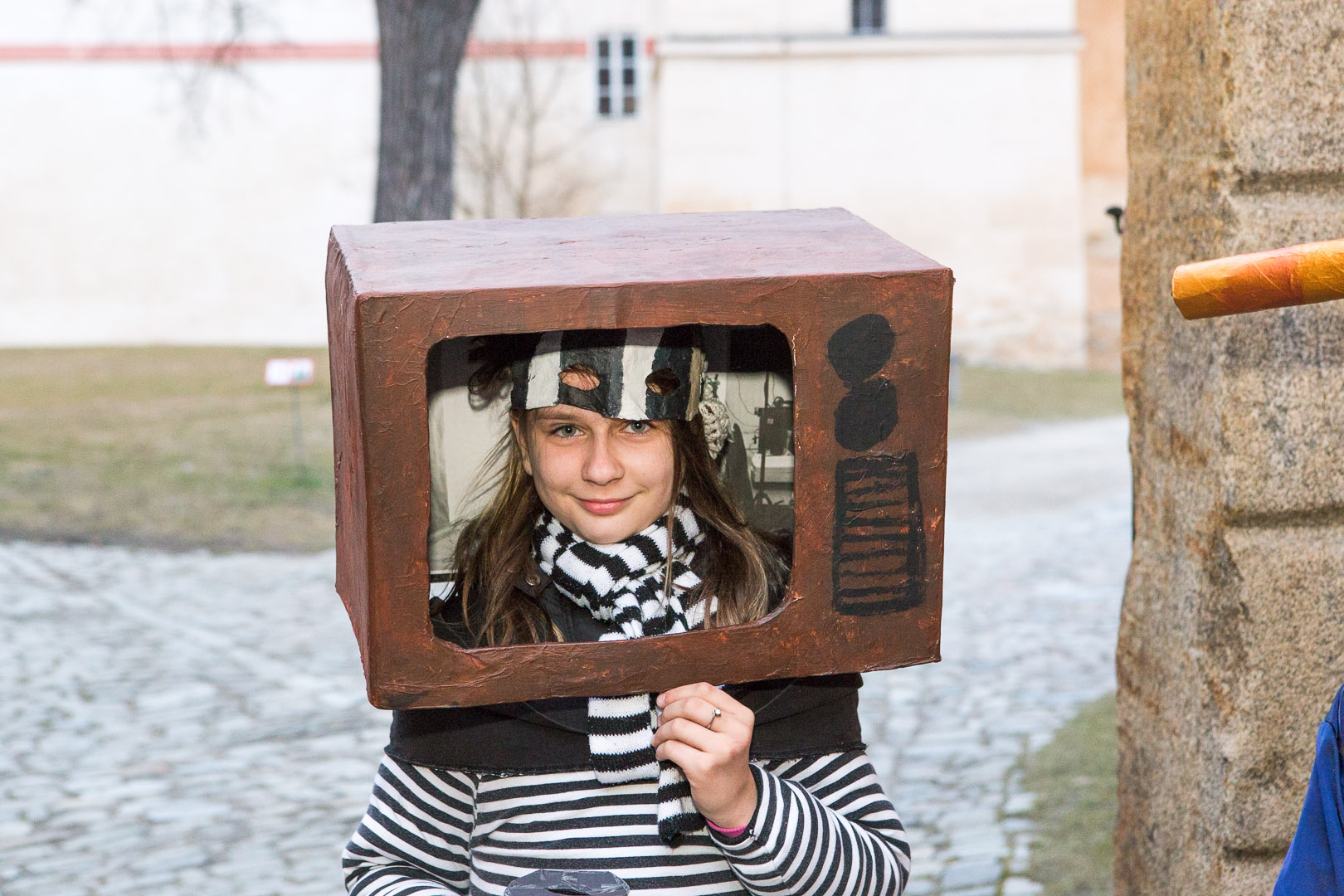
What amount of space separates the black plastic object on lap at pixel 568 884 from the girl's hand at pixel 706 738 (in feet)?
0.46

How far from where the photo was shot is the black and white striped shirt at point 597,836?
1.74 m

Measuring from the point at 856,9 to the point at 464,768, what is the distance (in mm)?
19240

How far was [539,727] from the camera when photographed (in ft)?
5.90

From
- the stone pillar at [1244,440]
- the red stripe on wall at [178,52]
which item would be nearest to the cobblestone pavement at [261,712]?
the stone pillar at [1244,440]

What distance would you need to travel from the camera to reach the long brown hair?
176cm

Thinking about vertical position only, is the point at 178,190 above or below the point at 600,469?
below

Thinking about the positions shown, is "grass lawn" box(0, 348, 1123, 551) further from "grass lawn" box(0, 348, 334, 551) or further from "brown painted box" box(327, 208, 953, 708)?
"brown painted box" box(327, 208, 953, 708)

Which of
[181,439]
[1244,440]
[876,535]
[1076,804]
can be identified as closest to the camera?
[876,535]

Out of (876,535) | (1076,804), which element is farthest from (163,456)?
(876,535)

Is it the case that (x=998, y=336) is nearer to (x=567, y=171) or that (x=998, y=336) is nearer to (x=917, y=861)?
(x=567, y=171)

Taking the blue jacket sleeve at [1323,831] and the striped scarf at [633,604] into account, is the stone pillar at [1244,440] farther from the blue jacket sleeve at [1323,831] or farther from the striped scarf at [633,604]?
the striped scarf at [633,604]

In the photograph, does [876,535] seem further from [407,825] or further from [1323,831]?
[407,825]

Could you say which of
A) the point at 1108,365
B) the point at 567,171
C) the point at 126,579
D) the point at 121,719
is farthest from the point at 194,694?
the point at 1108,365

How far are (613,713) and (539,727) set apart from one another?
124 mm
